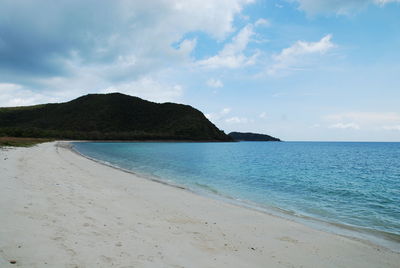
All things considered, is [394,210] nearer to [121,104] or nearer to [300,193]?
[300,193]

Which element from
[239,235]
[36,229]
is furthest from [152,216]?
[36,229]

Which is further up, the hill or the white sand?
the hill

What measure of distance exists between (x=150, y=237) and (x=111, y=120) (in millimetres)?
172912

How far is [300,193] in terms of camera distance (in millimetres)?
17266

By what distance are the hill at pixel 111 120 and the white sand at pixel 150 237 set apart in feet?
436

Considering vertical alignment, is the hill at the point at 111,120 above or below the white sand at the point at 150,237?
above

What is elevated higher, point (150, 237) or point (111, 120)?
point (111, 120)

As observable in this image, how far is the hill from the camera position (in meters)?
152

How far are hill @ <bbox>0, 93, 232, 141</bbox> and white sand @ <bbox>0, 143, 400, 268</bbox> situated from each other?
436ft

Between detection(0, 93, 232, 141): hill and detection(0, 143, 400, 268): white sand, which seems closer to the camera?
detection(0, 143, 400, 268): white sand

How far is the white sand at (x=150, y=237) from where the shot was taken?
5.04 metres

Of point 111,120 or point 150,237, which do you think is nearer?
point 150,237

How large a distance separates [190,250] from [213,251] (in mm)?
543

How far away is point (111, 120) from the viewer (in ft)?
557
